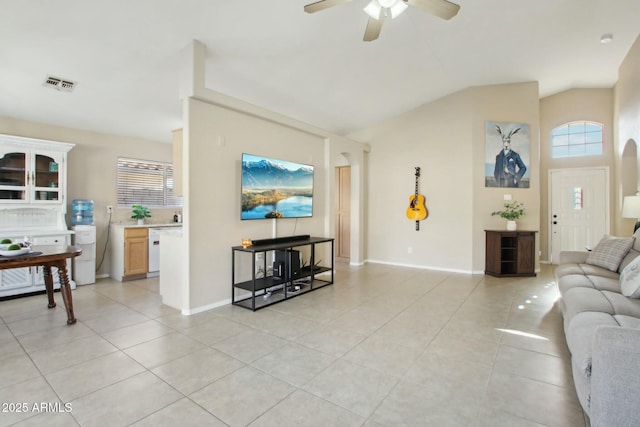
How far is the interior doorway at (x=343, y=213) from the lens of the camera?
6.55m

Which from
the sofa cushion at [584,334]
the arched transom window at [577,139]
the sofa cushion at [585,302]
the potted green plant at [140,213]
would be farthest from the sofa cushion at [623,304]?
the potted green plant at [140,213]

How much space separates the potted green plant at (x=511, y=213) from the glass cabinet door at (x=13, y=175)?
7078 mm

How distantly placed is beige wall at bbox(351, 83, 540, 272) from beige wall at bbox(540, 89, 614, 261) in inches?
49.5

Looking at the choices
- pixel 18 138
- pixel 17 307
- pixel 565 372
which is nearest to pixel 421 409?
pixel 565 372

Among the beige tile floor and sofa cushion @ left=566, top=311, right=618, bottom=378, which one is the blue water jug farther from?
sofa cushion @ left=566, top=311, right=618, bottom=378

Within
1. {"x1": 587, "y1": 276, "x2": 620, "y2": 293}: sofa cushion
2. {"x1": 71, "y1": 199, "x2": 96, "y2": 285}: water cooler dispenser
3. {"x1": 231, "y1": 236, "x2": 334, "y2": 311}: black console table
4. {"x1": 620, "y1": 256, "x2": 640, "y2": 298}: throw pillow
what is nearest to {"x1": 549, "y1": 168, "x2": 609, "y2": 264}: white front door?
{"x1": 587, "y1": 276, "x2": 620, "y2": 293}: sofa cushion

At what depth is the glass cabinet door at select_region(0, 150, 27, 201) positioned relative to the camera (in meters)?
4.01

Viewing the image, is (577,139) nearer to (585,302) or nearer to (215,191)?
(585,302)

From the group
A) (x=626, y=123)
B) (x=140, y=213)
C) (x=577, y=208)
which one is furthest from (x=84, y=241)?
(x=577, y=208)

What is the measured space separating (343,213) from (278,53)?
3747 mm

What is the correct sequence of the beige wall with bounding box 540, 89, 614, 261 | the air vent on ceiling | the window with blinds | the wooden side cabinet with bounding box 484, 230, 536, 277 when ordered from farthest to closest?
the beige wall with bounding box 540, 89, 614, 261 → the window with blinds → the wooden side cabinet with bounding box 484, 230, 536, 277 → the air vent on ceiling

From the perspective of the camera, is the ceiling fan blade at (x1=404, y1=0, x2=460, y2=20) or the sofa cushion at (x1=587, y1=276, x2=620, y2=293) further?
the sofa cushion at (x1=587, y1=276, x2=620, y2=293)

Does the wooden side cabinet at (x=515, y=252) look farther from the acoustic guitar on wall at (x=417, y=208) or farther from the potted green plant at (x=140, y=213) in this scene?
the potted green plant at (x=140, y=213)

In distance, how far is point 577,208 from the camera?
6.04 m
